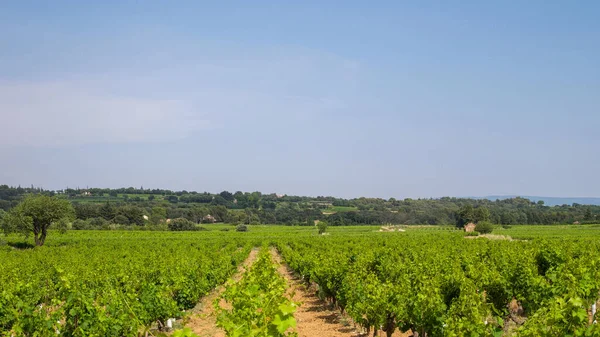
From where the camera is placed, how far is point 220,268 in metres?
21.3

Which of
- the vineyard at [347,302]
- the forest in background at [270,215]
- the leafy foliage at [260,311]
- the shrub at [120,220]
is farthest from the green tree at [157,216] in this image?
the leafy foliage at [260,311]

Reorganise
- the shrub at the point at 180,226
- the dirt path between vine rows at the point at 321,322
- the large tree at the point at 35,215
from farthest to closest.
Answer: the shrub at the point at 180,226, the large tree at the point at 35,215, the dirt path between vine rows at the point at 321,322

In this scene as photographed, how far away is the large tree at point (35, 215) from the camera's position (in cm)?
4697

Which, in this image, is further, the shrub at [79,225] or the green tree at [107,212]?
the green tree at [107,212]

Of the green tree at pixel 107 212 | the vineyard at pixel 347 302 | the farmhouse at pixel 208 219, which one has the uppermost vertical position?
the vineyard at pixel 347 302

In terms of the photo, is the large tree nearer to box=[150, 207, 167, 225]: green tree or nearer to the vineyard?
the vineyard

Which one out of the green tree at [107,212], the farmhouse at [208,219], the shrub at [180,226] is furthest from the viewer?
the farmhouse at [208,219]

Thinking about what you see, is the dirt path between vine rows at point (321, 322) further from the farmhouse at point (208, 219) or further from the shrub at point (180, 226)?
the farmhouse at point (208, 219)

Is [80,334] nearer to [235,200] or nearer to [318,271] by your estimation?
[318,271]

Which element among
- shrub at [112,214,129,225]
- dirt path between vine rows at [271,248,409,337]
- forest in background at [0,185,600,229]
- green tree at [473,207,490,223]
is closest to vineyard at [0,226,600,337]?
dirt path between vine rows at [271,248,409,337]

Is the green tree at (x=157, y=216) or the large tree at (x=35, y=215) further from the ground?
the large tree at (x=35, y=215)

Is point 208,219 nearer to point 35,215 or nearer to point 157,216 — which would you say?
point 157,216

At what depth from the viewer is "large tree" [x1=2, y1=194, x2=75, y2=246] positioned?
47.0 metres

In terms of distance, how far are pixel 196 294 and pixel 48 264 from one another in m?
11.7
